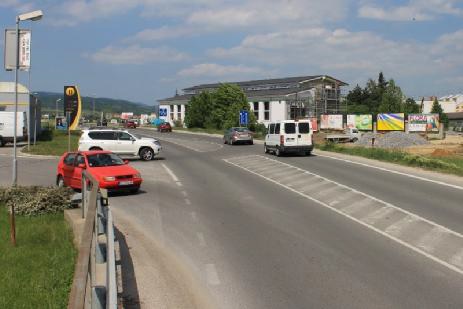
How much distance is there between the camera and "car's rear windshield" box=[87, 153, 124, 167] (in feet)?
61.0

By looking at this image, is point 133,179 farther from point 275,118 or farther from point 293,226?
point 275,118

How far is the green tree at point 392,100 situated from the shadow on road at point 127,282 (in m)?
90.9

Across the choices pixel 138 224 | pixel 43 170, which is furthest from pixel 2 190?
pixel 43 170

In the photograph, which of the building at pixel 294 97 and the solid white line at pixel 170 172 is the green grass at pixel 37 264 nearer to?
the solid white line at pixel 170 172

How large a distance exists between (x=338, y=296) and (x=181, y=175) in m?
17.2

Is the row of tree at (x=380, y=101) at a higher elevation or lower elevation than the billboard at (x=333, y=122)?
higher

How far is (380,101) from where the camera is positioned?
125 metres

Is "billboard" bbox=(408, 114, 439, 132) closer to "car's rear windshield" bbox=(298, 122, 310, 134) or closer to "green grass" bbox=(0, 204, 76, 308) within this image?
"car's rear windshield" bbox=(298, 122, 310, 134)

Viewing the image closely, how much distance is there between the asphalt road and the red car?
66cm

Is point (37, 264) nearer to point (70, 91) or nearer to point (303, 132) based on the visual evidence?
point (70, 91)

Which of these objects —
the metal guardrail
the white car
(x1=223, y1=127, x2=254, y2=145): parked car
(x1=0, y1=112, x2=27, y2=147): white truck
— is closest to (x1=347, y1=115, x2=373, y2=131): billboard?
(x1=223, y1=127, x2=254, y2=145): parked car

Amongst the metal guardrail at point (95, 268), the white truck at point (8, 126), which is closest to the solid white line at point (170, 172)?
the metal guardrail at point (95, 268)

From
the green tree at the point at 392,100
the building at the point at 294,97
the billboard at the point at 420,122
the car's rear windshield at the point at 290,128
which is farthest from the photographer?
the green tree at the point at 392,100

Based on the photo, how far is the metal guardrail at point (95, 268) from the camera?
14.1ft
